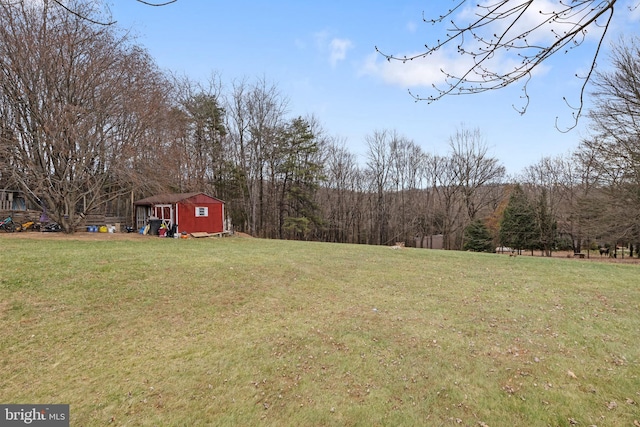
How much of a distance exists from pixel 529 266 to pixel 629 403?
323 inches

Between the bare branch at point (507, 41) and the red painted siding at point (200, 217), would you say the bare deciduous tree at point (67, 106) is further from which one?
the bare branch at point (507, 41)

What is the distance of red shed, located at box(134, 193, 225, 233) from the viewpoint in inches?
611

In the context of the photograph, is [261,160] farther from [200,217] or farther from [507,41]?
[507,41]

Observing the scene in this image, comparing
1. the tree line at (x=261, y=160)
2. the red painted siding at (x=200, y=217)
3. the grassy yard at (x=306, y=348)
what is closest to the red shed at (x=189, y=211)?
the red painted siding at (x=200, y=217)

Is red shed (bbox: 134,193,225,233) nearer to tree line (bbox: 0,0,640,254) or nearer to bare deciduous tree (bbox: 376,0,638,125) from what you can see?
tree line (bbox: 0,0,640,254)

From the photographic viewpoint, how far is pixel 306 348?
13.4ft

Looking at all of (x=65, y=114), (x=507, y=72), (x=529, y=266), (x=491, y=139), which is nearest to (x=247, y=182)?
(x=65, y=114)

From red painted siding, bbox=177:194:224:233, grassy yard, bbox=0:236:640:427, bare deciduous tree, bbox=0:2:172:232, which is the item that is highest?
bare deciduous tree, bbox=0:2:172:232

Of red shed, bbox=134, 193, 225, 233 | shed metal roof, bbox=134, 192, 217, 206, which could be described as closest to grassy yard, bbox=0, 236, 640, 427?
red shed, bbox=134, 193, 225, 233

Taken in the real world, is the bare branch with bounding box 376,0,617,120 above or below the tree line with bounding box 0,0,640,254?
below

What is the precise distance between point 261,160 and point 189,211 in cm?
1074

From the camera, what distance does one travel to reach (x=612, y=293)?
22.7 feet

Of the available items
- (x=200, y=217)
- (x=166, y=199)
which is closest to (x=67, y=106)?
(x=166, y=199)

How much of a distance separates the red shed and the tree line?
104 centimetres
